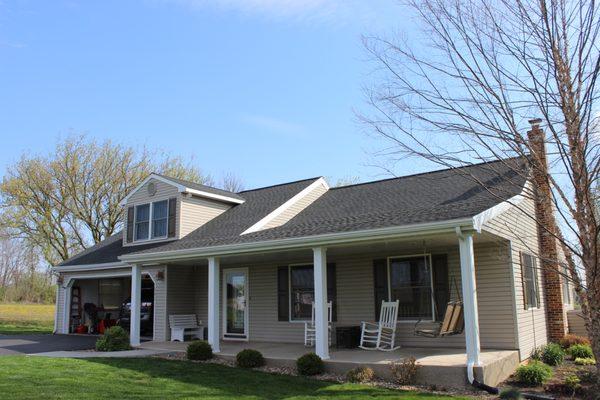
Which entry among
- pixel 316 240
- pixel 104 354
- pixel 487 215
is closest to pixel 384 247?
pixel 316 240

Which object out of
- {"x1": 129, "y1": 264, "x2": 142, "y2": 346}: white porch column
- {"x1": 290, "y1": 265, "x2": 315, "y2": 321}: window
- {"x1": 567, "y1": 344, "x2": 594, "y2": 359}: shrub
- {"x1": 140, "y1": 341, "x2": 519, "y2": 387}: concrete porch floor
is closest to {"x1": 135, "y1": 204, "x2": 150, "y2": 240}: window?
{"x1": 129, "y1": 264, "x2": 142, "y2": 346}: white porch column

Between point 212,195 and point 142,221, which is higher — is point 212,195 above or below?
above

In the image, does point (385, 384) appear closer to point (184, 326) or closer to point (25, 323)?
point (184, 326)

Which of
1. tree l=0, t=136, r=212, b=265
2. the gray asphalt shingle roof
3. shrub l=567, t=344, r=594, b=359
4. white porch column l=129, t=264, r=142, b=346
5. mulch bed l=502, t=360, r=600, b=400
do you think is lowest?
mulch bed l=502, t=360, r=600, b=400

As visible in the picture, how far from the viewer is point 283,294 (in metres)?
13.6

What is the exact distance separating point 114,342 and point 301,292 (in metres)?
4.76

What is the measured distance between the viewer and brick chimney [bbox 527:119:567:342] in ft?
22.0

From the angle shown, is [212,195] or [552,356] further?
[212,195]

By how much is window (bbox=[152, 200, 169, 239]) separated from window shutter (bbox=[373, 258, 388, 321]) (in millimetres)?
6864

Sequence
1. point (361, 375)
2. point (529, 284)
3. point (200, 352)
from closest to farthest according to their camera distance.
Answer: point (361, 375) → point (200, 352) → point (529, 284)

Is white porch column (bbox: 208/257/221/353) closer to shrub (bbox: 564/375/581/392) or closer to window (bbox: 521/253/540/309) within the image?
window (bbox: 521/253/540/309)

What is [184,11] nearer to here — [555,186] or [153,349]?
[555,186]

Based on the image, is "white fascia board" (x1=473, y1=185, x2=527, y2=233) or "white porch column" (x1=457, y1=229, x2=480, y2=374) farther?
"white fascia board" (x1=473, y1=185, x2=527, y2=233)

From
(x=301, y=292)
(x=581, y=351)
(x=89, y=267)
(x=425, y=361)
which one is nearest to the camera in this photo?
(x=425, y=361)
